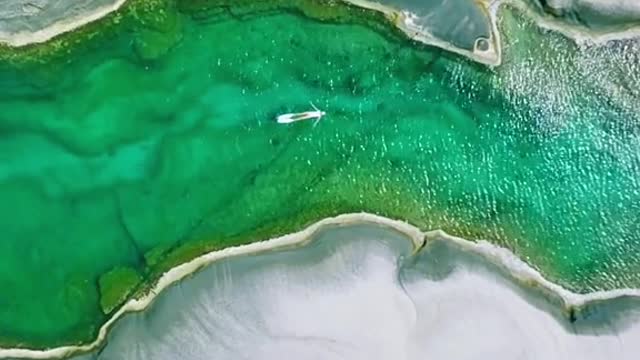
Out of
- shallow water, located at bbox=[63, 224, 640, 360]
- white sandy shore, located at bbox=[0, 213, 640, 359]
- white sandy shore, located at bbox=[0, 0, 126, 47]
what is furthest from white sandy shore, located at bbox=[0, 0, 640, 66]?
white sandy shore, located at bbox=[0, 0, 126, 47]

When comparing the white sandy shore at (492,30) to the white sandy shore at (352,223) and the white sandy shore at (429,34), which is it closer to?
the white sandy shore at (429,34)

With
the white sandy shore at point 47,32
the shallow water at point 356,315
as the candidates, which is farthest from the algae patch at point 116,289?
the white sandy shore at point 47,32

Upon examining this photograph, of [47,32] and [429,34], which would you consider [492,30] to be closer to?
[429,34]

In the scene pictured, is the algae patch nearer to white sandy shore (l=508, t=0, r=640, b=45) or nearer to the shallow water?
the shallow water

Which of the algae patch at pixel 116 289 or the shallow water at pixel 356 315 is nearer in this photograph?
the shallow water at pixel 356 315

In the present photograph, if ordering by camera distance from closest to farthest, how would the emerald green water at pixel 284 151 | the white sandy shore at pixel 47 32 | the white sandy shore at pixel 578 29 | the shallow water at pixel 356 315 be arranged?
the shallow water at pixel 356 315 < the white sandy shore at pixel 47 32 < the emerald green water at pixel 284 151 < the white sandy shore at pixel 578 29
